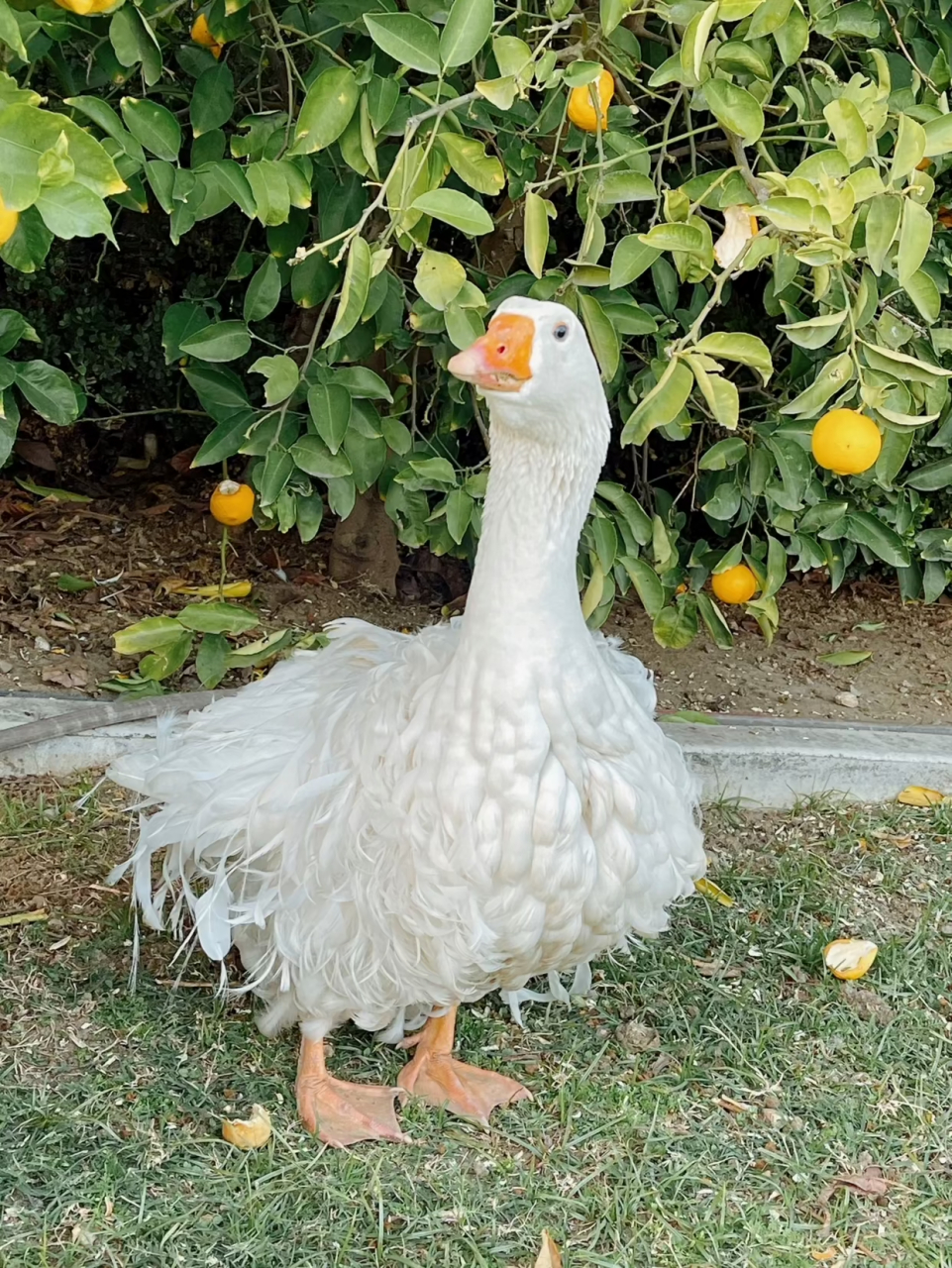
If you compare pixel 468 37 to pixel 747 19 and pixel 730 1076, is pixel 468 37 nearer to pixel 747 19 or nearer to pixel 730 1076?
pixel 747 19

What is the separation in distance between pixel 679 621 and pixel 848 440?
1.06 metres

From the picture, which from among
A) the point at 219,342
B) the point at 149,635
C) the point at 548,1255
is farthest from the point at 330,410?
the point at 548,1255

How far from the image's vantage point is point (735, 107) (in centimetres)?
226

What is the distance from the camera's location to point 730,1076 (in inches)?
105

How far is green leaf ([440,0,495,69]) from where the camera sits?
2.03 m

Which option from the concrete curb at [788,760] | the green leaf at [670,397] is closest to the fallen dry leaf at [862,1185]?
the concrete curb at [788,760]

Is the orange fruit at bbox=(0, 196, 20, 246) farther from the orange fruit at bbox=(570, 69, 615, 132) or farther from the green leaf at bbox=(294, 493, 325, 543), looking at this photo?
the green leaf at bbox=(294, 493, 325, 543)

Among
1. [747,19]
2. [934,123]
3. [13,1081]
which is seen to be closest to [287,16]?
[747,19]

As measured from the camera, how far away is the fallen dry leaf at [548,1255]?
7.25ft

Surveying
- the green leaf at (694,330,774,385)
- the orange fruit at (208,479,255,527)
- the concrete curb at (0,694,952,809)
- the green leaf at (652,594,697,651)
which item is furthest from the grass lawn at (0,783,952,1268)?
the green leaf at (694,330,774,385)

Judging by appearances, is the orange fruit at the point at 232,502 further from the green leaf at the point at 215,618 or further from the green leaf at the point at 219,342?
the green leaf at the point at 219,342

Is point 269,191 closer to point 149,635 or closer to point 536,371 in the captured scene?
point 536,371

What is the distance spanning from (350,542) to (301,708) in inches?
63.5

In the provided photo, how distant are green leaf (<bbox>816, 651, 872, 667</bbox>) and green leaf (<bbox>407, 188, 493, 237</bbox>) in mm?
2466
